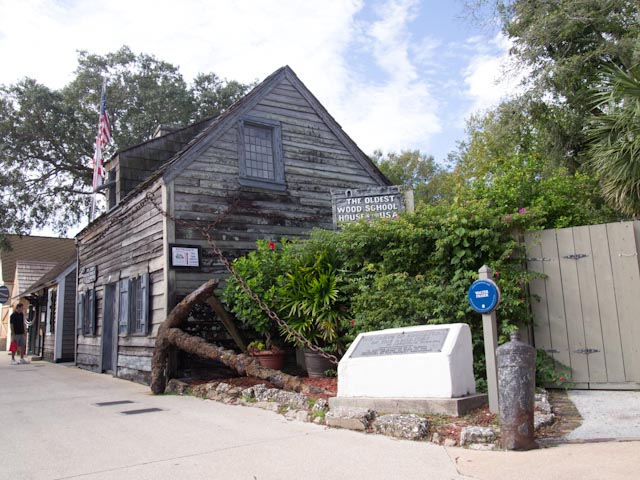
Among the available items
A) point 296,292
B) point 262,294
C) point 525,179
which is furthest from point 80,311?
point 525,179

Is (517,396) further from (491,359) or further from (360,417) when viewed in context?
(360,417)

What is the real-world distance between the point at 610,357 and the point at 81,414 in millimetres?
7023

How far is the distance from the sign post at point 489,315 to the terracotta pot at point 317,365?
3.63m

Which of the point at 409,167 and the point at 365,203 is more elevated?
the point at 409,167

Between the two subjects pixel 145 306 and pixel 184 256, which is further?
pixel 145 306

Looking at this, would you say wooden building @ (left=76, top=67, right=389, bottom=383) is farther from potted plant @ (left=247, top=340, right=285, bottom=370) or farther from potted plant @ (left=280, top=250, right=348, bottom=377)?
potted plant @ (left=280, top=250, right=348, bottom=377)

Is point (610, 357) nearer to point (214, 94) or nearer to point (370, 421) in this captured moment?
point (370, 421)

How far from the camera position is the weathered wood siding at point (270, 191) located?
36.7 ft

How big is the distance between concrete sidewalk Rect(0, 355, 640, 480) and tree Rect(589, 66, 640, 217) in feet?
16.8

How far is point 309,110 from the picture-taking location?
13.8m

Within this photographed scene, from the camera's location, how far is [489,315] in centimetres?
569

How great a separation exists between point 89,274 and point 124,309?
4.17m

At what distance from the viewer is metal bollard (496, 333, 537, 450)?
15.0 feet

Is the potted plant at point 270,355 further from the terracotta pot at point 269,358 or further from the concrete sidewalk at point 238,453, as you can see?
the concrete sidewalk at point 238,453
